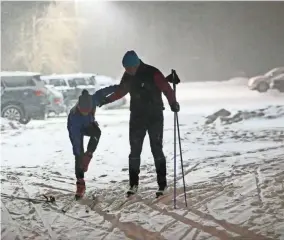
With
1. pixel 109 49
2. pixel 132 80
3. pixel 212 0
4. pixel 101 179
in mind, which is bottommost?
pixel 101 179

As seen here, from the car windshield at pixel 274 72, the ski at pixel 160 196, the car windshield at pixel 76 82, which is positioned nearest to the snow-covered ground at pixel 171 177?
the ski at pixel 160 196

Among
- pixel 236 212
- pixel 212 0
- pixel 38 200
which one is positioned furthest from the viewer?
pixel 212 0

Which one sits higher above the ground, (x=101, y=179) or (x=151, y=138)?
(x=151, y=138)

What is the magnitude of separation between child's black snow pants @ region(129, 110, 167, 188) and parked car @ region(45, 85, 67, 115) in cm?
50

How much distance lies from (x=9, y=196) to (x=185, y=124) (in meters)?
1.19

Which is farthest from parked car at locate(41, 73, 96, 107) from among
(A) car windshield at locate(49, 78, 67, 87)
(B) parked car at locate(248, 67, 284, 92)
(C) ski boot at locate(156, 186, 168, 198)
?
(B) parked car at locate(248, 67, 284, 92)

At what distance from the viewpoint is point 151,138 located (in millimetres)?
3195

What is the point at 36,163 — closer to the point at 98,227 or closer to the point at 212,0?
the point at 98,227

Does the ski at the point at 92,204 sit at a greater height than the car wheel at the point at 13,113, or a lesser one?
lesser

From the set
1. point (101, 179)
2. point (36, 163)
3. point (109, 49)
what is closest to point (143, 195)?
point (101, 179)

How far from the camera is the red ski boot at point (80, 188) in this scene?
325 centimetres

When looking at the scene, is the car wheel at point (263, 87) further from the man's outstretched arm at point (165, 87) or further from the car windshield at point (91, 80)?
the car windshield at point (91, 80)

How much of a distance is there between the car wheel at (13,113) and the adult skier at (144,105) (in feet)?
2.10

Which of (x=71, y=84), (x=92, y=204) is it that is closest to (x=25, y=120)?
(x=71, y=84)
